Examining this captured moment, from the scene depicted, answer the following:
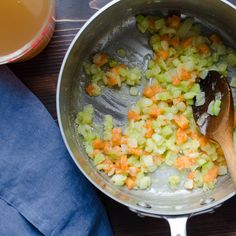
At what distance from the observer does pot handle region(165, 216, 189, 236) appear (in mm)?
882

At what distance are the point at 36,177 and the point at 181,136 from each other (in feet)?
0.90

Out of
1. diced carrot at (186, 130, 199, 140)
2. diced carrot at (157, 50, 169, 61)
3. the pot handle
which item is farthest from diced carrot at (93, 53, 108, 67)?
the pot handle

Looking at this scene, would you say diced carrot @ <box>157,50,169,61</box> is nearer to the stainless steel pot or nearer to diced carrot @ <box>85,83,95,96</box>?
the stainless steel pot

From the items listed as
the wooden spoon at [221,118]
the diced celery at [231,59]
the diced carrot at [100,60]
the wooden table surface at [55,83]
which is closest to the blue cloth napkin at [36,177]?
the wooden table surface at [55,83]

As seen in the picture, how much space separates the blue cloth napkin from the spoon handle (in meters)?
0.25

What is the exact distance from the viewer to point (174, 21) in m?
1.01

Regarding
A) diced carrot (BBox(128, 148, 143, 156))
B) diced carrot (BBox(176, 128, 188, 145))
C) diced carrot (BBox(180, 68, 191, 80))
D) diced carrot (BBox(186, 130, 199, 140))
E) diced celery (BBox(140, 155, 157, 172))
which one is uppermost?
diced carrot (BBox(180, 68, 191, 80))

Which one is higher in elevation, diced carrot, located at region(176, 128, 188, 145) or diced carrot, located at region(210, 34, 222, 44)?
diced carrot, located at region(210, 34, 222, 44)

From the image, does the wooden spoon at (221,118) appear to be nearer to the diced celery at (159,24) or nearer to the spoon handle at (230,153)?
the spoon handle at (230,153)

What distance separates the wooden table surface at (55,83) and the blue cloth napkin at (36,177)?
30 mm

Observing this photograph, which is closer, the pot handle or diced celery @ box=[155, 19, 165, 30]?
the pot handle

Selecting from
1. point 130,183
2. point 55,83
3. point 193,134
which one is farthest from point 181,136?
point 55,83

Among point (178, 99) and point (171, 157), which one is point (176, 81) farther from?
point (171, 157)

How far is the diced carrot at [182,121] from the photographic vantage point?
98cm
